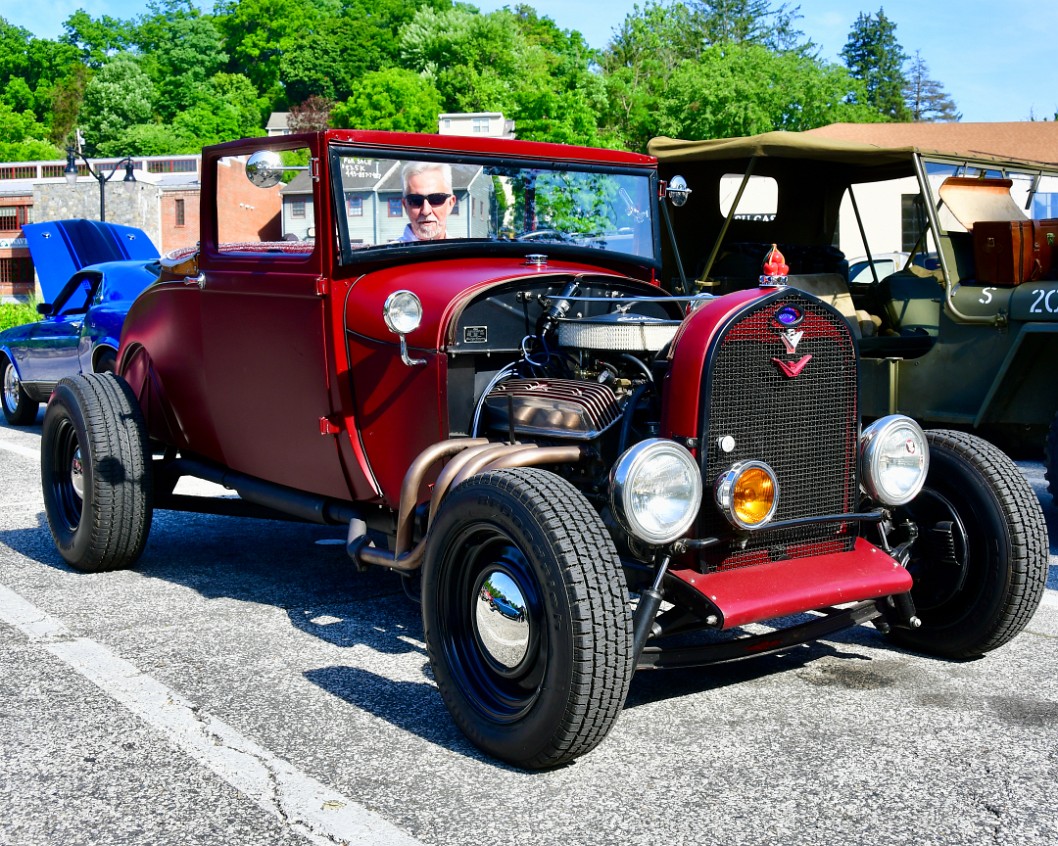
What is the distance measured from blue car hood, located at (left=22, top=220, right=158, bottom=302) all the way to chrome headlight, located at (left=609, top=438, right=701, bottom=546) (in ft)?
35.0

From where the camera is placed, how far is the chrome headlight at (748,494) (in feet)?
11.3

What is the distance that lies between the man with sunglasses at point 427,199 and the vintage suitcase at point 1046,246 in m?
4.09

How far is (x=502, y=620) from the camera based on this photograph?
10.9 ft

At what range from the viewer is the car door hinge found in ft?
14.7

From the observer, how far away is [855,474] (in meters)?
3.85

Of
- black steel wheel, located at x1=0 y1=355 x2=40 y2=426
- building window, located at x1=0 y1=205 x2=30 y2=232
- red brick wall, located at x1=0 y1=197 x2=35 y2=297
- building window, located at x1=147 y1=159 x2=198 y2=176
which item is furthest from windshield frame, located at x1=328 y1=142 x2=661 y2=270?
building window, located at x1=147 y1=159 x2=198 y2=176

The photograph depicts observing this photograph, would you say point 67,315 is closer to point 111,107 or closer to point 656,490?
point 656,490

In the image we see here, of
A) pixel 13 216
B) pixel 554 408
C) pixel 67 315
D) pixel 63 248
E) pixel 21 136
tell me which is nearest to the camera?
pixel 554 408

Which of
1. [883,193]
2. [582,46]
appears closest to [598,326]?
[883,193]

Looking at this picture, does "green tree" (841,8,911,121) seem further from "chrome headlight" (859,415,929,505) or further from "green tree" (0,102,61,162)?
"chrome headlight" (859,415,929,505)

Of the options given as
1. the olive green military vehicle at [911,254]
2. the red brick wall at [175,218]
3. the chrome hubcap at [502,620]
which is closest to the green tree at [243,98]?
the red brick wall at [175,218]

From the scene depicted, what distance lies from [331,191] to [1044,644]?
3143mm

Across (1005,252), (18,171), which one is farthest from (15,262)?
(1005,252)

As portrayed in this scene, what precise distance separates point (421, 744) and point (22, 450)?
24.4 feet
